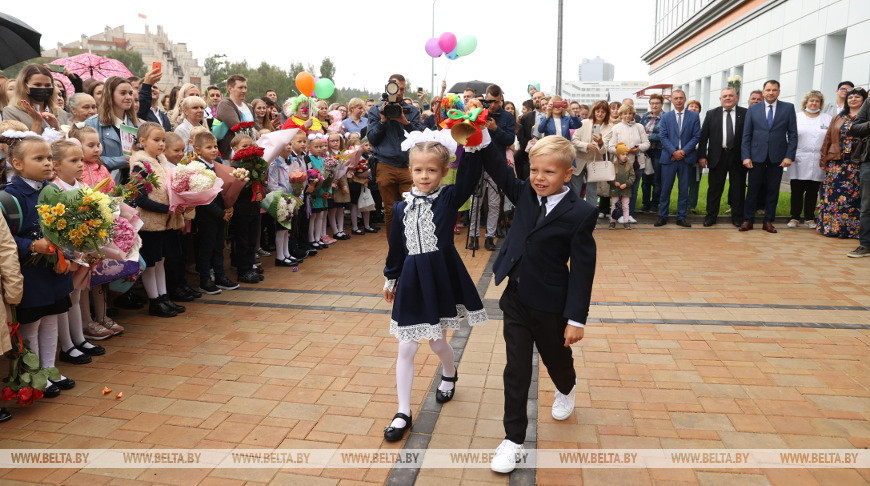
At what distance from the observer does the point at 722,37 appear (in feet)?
76.5

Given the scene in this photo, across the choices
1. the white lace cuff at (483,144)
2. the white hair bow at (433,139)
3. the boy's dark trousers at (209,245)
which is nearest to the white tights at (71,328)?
the boy's dark trousers at (209,245)

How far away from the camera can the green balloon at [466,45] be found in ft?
39.7

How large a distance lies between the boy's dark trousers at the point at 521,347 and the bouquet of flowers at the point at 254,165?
4.22 m

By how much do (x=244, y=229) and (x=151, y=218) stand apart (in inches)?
57.3

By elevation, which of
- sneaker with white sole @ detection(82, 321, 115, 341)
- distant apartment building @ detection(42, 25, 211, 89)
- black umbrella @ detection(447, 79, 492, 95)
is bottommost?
sneaker with white sole @ detection(82, 321, 115, 341)

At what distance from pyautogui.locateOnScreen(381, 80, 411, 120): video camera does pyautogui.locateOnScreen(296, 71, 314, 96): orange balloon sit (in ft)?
10.3

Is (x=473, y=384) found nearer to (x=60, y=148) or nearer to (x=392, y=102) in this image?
(x=60, y=148)

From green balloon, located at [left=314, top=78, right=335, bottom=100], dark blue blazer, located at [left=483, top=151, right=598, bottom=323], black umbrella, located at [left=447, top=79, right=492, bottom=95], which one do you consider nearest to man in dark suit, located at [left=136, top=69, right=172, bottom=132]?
dark blue blazer, located at [left=483, top=151, right=598, bottom=323]

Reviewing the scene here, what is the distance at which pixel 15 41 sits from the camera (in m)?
6.51

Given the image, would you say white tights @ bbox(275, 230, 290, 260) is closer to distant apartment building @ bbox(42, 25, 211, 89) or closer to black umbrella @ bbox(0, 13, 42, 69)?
black umbrella @ bbox(0, 13, 42, 69)

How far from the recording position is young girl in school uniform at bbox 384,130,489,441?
3465mm

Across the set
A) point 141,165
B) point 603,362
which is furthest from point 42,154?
point 603,362

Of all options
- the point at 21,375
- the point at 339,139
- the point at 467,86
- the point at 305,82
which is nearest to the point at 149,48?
the point at 467,86

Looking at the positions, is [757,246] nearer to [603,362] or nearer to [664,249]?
[664,249]
